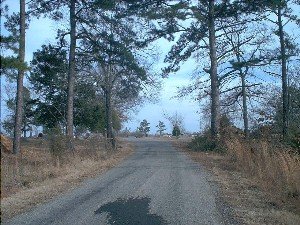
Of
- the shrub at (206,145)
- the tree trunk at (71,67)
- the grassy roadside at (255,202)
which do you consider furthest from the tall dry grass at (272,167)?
the tree trunk at (71,67)

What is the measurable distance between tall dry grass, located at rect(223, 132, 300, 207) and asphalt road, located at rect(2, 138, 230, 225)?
167 cm

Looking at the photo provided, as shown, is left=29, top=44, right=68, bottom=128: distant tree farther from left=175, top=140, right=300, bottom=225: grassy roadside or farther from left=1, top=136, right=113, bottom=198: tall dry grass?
left=175, top=140, right=300, bottom=225: grassy roadside

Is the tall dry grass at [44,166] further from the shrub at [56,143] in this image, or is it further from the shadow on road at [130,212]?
the shadow on road at [130,212]

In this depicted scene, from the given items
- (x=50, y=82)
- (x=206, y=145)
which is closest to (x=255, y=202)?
(x=206, y=145)

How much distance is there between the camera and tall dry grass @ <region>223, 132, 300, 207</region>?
36.2 feet

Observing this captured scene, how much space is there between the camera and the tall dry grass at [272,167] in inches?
435

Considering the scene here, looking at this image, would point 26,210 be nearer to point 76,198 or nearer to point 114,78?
point 76,198

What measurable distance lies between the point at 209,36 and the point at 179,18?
2839 millimetres

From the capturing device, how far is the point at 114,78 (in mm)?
36219

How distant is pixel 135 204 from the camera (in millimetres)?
10055

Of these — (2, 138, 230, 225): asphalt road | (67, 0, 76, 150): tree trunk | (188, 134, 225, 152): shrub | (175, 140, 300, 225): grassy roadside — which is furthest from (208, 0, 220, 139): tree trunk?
(2, 138, 230, 225): asphalt road

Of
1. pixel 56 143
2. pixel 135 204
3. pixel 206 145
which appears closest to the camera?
pixel 135 204

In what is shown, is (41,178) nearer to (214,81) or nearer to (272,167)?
(272,167)

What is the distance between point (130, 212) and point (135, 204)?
0.82m
